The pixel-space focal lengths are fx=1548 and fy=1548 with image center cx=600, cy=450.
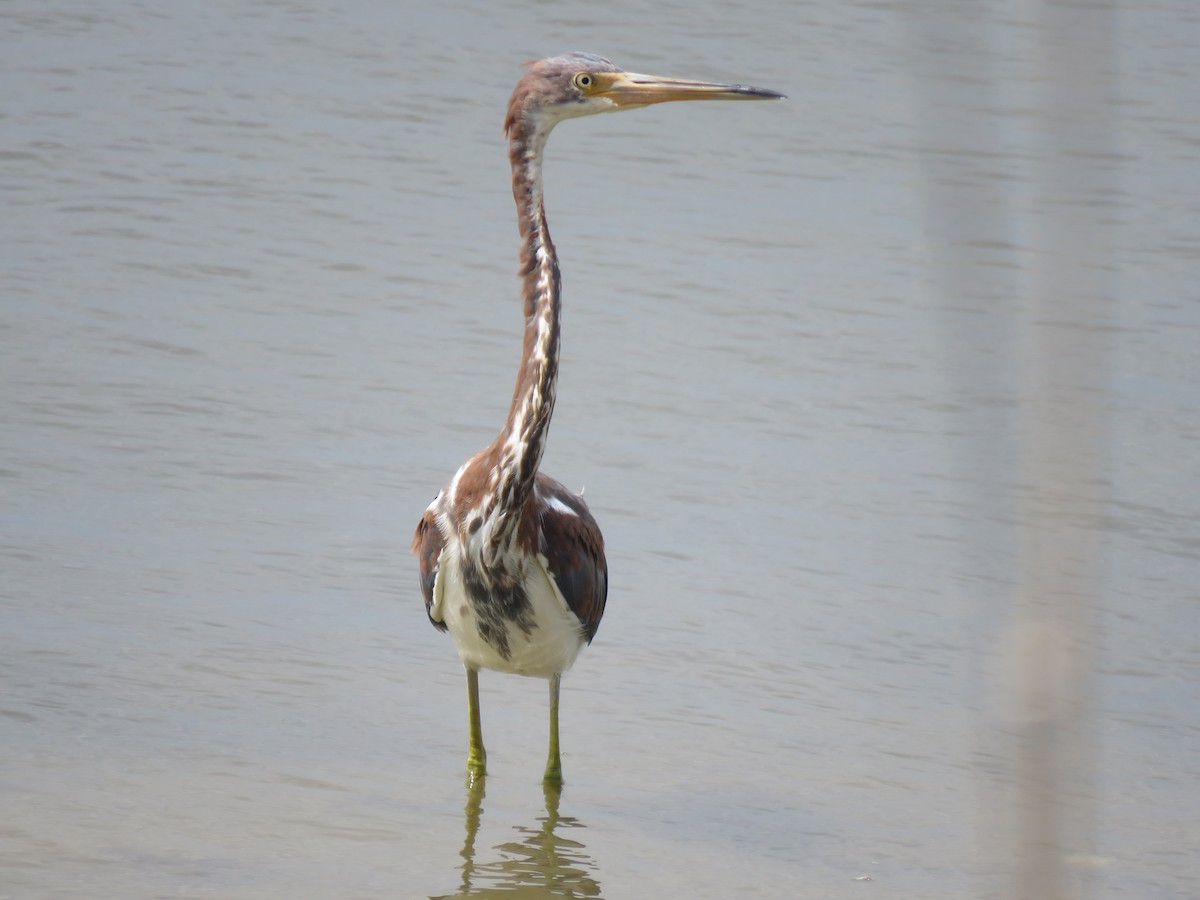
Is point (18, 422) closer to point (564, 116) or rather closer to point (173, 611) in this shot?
point (173, 611)

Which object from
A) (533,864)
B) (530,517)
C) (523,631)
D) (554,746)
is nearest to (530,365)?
(530,517)

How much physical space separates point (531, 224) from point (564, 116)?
379mm

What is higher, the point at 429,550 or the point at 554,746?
the point at 429,550

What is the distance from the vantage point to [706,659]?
529 cm

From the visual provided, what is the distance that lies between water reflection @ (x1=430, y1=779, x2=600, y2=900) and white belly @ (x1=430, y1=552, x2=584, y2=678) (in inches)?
15.2

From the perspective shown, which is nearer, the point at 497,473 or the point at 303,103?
the point at 497,473

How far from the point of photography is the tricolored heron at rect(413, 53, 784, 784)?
3.92 metres

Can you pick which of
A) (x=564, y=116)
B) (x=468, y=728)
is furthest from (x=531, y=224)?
(x=468, y=728)

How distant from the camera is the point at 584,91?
416cm

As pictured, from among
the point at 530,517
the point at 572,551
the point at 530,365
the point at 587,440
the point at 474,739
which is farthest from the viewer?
the point at 587,440

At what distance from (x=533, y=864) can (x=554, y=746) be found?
46 centimetres

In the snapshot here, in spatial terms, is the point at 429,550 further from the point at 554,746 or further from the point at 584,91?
the point at 584,91

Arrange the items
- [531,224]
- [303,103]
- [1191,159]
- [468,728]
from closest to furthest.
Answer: [531,224]
[468,728]
[1191,159]
[303,103]

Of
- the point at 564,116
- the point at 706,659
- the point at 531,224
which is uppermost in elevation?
the point at 564,116
